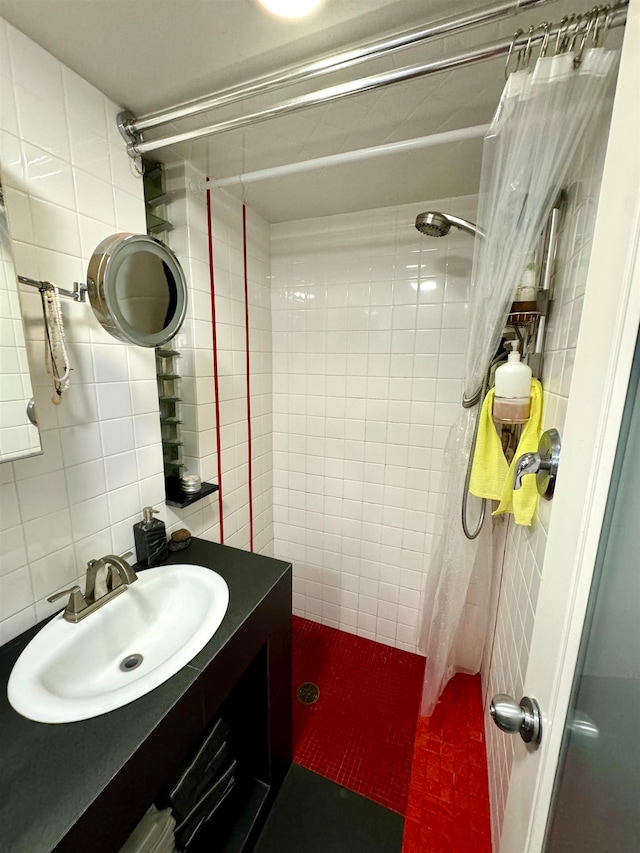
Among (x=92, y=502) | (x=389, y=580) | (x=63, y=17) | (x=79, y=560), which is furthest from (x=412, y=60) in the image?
(x=389, y=580)

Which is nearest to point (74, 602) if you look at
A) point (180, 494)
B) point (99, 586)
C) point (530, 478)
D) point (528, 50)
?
point (99, 586)

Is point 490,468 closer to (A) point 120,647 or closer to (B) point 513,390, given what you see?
(B) point 513,390

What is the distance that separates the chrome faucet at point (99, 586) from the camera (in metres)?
0.86

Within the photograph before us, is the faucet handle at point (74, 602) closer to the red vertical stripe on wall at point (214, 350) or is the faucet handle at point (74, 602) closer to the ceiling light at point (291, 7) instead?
the red vertical stripe on wall at point (214, 350)

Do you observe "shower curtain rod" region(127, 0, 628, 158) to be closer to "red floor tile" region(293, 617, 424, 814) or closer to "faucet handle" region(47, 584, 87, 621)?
"faucet handle" region(47, 584, 87, 621)

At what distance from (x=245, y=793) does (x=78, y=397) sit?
4.63ft

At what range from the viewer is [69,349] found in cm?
89

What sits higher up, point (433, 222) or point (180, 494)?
point (433, 222)

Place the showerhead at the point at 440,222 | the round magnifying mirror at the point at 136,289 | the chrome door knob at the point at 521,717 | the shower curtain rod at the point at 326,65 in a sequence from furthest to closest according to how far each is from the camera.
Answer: the showerhead at the point at 440,222 → the round magnifying mirror at the point at 136,289 → the shower curtain rod at the point at 326,65 → the chrome door knob at the point at 521,717

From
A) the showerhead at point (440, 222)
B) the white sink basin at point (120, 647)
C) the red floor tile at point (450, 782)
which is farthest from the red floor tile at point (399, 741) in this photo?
the showerhead at point (440, 222)

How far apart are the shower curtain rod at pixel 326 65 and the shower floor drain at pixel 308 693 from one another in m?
2.13

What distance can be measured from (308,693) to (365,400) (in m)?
1.38

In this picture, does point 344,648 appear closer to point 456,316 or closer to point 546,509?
point 546,509

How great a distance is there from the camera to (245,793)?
1146mm
